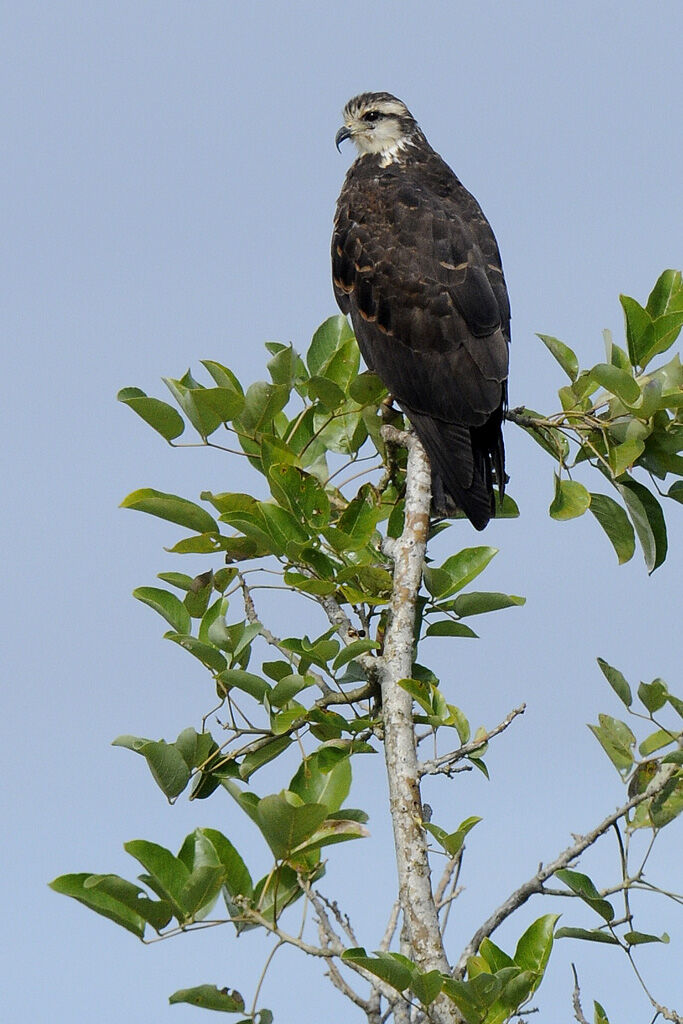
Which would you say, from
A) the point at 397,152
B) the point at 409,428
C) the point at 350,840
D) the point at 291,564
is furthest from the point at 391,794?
the point at 397,152

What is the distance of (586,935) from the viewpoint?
9.14 feet

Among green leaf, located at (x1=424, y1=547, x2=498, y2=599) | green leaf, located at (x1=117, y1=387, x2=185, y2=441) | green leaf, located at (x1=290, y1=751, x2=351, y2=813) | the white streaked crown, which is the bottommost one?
green leaf, located at (x1=290, y1=751, x2=351, y2=813)

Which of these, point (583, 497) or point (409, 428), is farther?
point (409, 428)

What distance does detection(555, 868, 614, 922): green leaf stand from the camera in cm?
274

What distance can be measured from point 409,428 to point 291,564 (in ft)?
5.25

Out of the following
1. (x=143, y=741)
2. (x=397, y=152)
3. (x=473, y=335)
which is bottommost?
(x=143, y=741)

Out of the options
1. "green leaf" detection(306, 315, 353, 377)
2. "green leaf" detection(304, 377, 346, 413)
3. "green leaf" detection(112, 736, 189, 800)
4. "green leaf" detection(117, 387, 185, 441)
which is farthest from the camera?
"green leaf" detection(306, 315, 353, 377)

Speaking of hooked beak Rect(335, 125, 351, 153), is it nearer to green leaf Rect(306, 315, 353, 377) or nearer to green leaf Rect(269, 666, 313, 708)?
green leaf Rect(306, 315, 353, 377)

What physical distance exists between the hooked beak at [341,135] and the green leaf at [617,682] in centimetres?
465

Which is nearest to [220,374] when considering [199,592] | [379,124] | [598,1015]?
[199,592]

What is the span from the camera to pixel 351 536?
3.22 m

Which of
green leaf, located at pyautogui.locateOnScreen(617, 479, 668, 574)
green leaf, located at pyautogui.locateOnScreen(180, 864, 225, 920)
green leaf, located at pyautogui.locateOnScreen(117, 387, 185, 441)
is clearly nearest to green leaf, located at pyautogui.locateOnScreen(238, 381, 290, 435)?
green leaf, located at pyautogui.locateOnScreen(117, 387, 185, 441)

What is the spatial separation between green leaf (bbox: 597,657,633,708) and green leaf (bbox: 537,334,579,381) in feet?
3.51

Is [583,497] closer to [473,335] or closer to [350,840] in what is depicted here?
[350,840]
